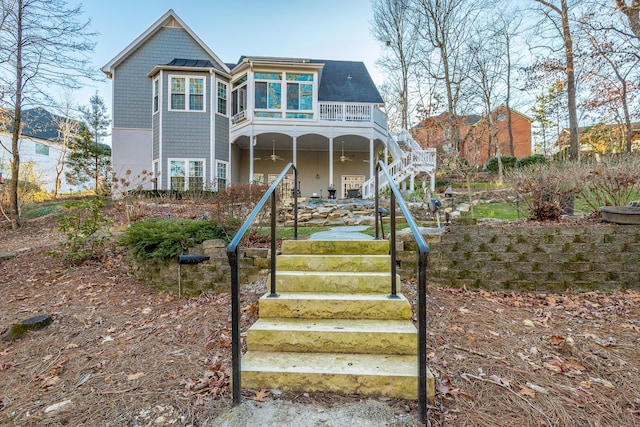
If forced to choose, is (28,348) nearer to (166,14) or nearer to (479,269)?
(479,269)

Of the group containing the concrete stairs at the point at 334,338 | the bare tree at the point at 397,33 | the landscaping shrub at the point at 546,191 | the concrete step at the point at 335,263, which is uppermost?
the bare tree at the point at 397,33

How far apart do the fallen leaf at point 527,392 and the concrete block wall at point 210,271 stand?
9.07ft

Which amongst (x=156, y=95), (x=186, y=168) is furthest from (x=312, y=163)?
→ (x=156, y=95)

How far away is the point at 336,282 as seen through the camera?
2.93 m

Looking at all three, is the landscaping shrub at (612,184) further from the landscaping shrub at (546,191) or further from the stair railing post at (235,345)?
the stair railing post at (235,345)

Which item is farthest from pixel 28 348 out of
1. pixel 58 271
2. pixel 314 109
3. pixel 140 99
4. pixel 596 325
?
pixel 140 99

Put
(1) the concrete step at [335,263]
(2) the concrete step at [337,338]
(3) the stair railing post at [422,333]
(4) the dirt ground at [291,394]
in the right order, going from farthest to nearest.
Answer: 1. (1) the concrete step at [335,263]
2. (2) the concrete step at [337,338]
3. (4) the dirt ground at [291,394]
4. (3) the stair railing post at [422,333]

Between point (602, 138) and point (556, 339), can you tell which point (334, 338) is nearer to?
point (556, 339)

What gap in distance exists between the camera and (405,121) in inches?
798

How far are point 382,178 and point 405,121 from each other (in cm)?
995

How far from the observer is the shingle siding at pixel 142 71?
14.1 m

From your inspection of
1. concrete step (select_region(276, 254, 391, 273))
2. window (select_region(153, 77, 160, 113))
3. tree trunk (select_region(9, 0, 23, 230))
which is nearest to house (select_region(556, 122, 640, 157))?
concrete step (select_region(276, 254, 391, 273))

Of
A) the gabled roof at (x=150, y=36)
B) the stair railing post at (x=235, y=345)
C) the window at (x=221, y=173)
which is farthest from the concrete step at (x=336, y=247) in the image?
the gabled roof at (x=150, y=36)

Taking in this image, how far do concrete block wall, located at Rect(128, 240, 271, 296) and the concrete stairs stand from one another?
3.50ft
